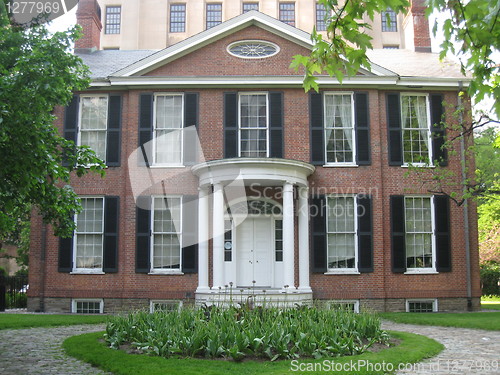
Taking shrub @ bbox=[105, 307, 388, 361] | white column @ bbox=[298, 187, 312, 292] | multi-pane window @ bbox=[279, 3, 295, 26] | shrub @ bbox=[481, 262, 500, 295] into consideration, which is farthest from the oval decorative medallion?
multi-pane window @ bbox=[279, 3, 295, 26]

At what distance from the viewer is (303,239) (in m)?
16.7

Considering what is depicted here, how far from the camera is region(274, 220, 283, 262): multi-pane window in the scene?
1738 cm

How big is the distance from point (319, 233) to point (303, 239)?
A: 2.36 ft

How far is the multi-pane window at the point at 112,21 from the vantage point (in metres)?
44.6

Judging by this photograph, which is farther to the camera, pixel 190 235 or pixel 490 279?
pixel 490 279

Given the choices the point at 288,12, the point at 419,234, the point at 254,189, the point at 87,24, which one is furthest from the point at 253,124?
the point at 288,12

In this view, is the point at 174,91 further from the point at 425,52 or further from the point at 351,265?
the point at 425,52

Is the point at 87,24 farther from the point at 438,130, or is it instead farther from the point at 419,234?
the point at 419,234

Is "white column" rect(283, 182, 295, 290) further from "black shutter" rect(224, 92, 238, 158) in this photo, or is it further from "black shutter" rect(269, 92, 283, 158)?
"black shutter" rect(224, 92, 238, 158)

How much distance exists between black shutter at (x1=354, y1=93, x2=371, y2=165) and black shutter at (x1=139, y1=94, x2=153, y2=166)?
6.60 meters

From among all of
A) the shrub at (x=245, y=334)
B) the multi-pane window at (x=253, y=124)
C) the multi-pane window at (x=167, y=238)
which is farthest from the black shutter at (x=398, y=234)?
the shrub at (x=245, y=334)

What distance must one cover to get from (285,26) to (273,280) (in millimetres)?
8167

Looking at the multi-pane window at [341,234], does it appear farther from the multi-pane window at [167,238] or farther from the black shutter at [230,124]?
the multi-pane window at [167,238]

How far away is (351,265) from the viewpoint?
17.2 metres
